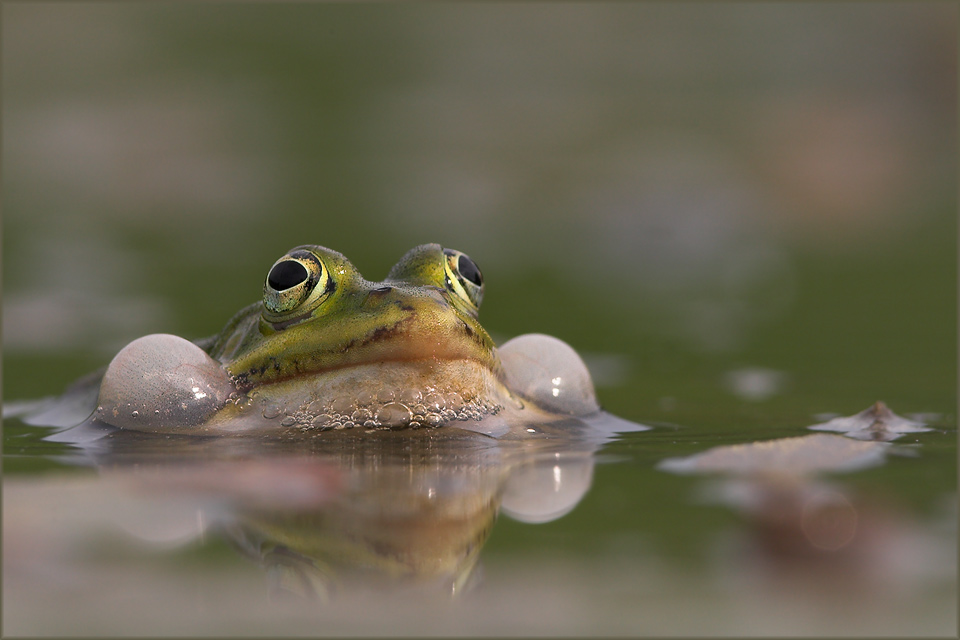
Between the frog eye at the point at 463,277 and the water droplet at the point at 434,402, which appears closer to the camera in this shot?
the water droplet at the point at 434,402

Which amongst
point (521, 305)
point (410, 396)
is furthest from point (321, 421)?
point (521, 305)

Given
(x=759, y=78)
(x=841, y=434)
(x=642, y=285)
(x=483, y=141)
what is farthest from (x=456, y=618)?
(x=759, y=78)

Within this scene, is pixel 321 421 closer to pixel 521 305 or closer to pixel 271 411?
pixel 271 411

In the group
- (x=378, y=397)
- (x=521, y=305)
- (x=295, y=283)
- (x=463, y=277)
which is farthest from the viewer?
(x=521, y=305)

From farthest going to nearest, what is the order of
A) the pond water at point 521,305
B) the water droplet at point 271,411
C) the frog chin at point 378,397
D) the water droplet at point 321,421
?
the water droplet at point 271,411
the water droplet at point 321,421
the frog chin at point 378,397
the pond water at point 521,305

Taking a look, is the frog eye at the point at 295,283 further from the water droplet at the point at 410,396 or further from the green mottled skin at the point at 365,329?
the water droplet at the point at 410,396

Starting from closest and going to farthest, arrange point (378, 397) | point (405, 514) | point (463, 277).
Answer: point (405, 514) < point (378, 397) < point (463, 277)

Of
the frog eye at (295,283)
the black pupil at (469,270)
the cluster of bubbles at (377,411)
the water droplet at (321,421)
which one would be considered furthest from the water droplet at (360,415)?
the black pupil at (469,270)
